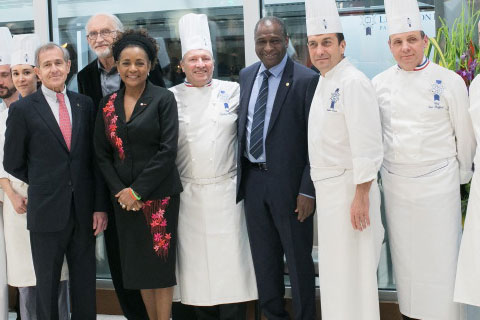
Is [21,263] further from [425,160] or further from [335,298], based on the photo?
[425,160]

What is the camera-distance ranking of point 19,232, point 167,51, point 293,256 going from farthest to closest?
1. point 167,51
2. point 19,232
3. point 293,256

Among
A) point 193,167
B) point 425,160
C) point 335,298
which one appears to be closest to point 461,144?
point 425,160

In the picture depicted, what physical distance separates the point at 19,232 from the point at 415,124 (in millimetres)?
1994

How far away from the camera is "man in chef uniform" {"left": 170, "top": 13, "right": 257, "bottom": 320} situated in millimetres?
3182

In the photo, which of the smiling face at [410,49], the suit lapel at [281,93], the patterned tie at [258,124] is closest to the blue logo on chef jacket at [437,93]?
the smiling face at [410,49]

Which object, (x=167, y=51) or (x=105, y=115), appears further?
(x=167, y=51)

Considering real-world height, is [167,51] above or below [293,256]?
above

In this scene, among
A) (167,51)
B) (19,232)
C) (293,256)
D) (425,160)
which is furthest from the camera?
(167,51)

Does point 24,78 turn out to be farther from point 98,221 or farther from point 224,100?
point 224,100

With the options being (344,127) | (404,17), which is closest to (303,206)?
(344,127)

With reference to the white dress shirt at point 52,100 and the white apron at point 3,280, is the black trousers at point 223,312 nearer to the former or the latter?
the white apron at point 3,280

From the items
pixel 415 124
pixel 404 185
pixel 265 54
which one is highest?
pixel 265 54

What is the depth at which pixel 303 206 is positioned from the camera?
302cm

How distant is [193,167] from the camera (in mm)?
3188
